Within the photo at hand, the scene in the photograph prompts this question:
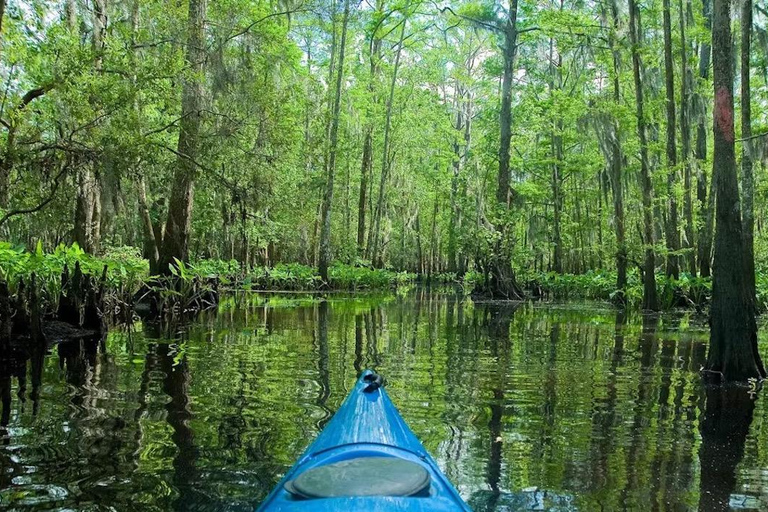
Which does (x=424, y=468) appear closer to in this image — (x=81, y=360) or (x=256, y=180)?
(x=81, y=360)

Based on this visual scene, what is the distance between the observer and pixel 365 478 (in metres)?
2.14

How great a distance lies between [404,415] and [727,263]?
3798 millimetres

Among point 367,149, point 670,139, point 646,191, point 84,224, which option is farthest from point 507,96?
Result: point 84,224

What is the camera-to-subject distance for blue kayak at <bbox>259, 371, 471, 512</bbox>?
6.56 feet

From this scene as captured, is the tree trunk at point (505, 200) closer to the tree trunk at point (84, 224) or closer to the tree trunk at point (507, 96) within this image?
the tree trunk at point (507, 96)

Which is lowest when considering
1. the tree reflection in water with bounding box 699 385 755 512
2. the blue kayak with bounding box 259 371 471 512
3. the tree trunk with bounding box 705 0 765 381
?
the tree reflection in water with bounding box 699 385 755 512

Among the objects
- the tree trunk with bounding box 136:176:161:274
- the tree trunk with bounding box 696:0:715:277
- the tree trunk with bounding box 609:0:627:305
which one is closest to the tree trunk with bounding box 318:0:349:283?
the tree trunk with bounding box 136:176:161:274

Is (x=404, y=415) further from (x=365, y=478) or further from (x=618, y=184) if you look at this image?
(x=618, y=184)

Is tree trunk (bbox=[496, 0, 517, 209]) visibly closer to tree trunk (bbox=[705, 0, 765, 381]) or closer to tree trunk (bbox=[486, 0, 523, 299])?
tree trunk (bbox=[486, 0, 523, 299])

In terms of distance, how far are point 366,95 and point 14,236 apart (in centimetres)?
1556

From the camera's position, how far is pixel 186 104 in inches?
445

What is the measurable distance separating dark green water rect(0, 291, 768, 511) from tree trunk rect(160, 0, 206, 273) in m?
3.63

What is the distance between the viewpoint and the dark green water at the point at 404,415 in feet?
10.8

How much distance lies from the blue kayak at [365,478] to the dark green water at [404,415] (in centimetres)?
68
